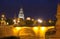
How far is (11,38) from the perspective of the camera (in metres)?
4.43

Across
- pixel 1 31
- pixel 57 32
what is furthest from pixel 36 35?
pixel 57 32

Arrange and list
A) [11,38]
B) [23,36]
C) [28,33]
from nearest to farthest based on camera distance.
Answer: [11,38], [23,36], [28,33]

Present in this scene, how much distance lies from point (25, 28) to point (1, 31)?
378cm

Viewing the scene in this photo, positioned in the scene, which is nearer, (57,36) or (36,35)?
(57,36)

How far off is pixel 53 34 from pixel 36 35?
1955cm

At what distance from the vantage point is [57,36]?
179 inches

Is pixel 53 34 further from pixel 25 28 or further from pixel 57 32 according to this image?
pixel 25 28

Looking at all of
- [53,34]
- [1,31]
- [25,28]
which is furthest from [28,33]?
[53,34]

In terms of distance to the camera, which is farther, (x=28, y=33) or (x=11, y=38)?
(x=28, y=33)

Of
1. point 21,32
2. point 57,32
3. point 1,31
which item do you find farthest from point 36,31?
point 57,32

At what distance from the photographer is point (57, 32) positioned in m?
4.59

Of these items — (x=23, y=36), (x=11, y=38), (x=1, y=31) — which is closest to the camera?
(x=11, y=38)

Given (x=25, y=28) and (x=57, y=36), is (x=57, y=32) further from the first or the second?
(x=25, y=28)

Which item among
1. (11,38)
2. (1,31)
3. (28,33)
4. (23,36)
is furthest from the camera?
(28,33)
